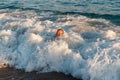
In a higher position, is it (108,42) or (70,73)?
(108,42)

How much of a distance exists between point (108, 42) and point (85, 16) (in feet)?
16.1

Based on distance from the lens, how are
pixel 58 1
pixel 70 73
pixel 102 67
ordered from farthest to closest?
pixel 58 1 → pixel 70 73 → pixel 102 67

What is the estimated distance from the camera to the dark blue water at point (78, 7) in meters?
14.7

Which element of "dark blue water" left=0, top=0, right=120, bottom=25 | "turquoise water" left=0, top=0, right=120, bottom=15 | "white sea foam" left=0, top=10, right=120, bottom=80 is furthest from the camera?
"turquoise water" left=0, top=0, right=120, bottom=15

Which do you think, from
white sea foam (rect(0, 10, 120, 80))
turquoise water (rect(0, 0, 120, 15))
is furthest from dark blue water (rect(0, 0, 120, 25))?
white sea foam (rect(0, 10, 120, 80))

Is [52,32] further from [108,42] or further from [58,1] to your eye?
[58,1]

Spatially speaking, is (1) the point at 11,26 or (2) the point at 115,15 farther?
(2) the point at 115,15

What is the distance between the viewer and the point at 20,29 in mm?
12609

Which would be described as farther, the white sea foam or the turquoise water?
the turquoise water

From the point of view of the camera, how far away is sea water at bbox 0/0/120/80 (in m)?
8.88

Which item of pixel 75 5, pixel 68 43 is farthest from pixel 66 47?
pixel 75 5

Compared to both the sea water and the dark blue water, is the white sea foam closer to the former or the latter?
the sea water

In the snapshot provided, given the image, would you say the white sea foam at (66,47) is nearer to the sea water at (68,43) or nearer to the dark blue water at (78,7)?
the sea water at (68,43)

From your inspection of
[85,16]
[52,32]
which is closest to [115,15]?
[85,16]
